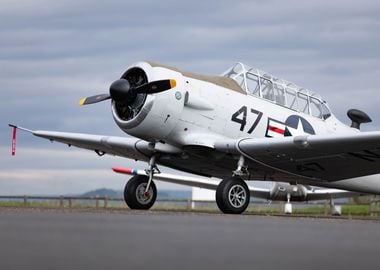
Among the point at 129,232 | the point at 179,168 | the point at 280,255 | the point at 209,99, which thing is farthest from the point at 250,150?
the point at 280,255

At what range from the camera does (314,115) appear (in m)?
18.6

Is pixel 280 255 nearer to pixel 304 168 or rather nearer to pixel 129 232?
pixel 129 232

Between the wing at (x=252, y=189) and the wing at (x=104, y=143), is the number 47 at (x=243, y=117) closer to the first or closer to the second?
the wing at (x=104, y=143)

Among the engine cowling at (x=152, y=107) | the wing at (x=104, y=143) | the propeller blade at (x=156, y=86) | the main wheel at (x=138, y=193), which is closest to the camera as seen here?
the propeller blade at (x=156, y=86)

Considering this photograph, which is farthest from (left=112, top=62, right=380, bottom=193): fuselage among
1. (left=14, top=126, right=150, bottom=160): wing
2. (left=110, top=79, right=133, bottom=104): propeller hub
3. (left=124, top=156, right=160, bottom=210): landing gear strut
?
(left=14, top=126, right=150, bottom=160): wing

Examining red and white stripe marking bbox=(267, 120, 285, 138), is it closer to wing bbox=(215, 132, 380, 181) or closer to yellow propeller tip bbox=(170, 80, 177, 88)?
wing bbox=(215, 132, 380, 181)

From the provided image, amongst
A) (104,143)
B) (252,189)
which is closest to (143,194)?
(104,143)

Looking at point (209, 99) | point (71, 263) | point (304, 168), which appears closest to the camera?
point (71, 263)

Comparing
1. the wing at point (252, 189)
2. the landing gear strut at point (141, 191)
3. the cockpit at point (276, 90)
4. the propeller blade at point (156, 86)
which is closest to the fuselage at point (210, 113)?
the cockpit at point (276, 90)

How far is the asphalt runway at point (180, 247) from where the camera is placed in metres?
5.54

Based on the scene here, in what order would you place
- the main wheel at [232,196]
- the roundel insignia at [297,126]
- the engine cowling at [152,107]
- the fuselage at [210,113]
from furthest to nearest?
the roundel insignia at [297,126], the fuselage at [210,113], the engine cowling at [152,107], the main wheel at [232,196]

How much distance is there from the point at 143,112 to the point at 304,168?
3.84m

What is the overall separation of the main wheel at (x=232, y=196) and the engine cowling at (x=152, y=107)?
5.31 ft

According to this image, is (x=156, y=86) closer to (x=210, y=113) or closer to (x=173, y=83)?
(x=173, y=83)
